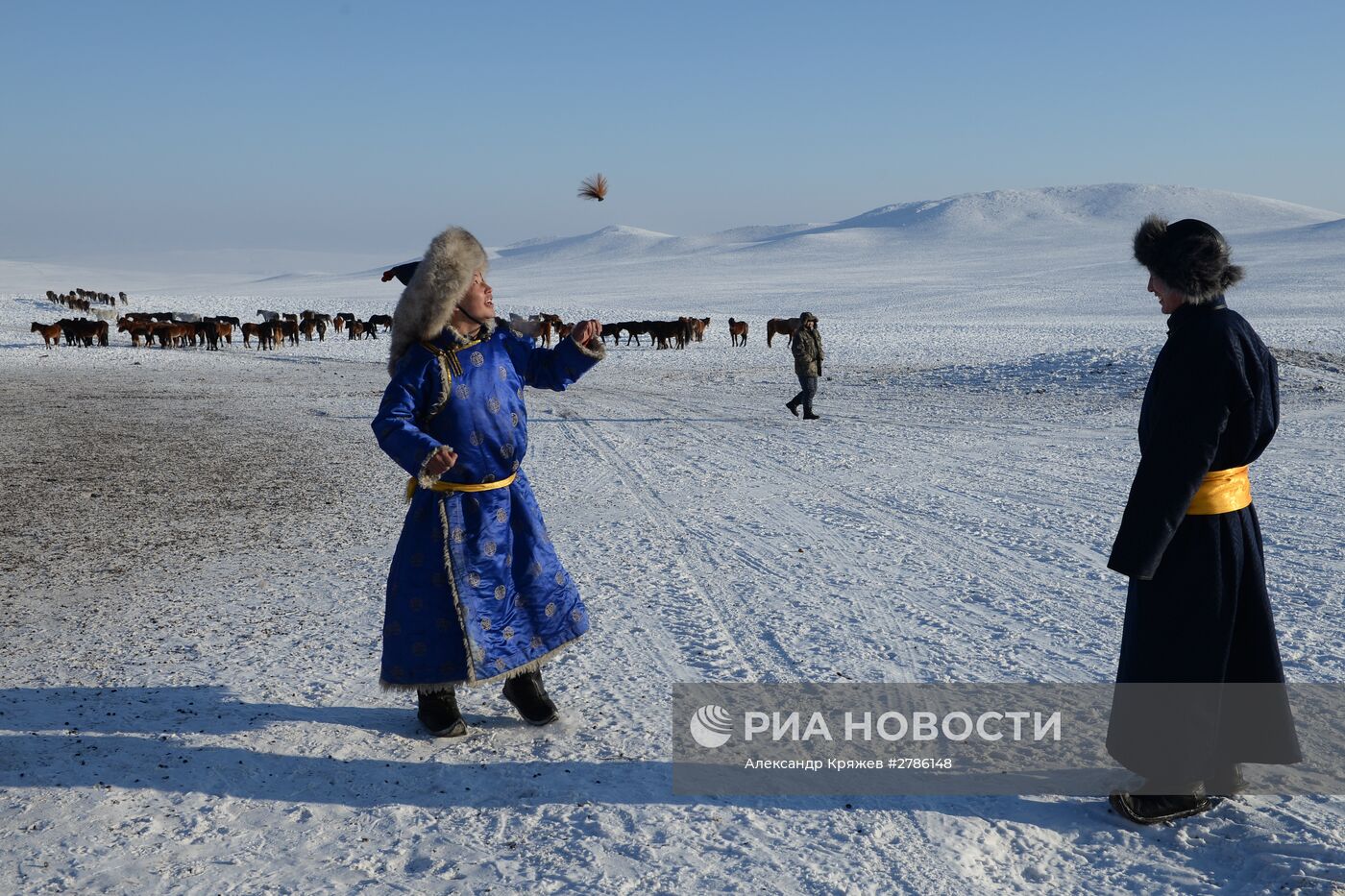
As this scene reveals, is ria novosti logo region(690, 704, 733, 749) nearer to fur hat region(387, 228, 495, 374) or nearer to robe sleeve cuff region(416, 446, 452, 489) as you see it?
robe sleeve cuff region(416, 446, 452, 489)

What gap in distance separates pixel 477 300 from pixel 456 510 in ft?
2.29

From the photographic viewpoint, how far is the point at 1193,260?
2947 mm

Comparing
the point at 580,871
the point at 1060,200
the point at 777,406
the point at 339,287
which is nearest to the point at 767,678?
the point at 580,871

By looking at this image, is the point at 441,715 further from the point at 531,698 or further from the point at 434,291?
the point at 434,291

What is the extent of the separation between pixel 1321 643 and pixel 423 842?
3648 millimetres

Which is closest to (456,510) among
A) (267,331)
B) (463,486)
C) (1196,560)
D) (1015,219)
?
(463,486)

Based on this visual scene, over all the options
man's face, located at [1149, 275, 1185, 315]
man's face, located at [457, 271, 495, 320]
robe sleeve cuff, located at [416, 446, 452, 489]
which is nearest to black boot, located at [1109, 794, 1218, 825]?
man's face, located at [1149, 275, 1185, 315]

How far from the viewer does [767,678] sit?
420cm

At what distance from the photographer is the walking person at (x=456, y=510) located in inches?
138

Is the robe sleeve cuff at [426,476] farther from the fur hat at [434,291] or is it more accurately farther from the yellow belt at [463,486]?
the fur hat at [434,291]

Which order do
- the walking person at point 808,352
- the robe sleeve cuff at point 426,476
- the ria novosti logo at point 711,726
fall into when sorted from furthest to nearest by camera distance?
the walking person at point 808,352 → the ria novosti logo at point 711,726 → the robe sleeve cuff at point 426,476

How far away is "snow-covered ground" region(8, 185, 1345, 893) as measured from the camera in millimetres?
2908

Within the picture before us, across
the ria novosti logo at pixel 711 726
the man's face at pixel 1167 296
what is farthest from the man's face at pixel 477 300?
the man's face at pixel 1167 296

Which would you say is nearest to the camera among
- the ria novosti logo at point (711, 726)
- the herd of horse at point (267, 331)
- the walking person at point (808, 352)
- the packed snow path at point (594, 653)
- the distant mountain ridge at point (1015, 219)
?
the packed snow path at point (594, 653)
